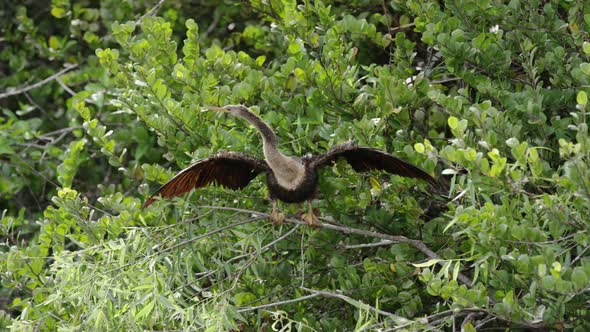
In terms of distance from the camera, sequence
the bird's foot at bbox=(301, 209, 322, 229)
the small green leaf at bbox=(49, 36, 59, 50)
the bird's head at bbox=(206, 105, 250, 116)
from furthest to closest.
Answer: the small green leaf at bbox=(49, 36, 59, 50), the bird's head at bbox=(206, 105, 250, 116), the bird's foot at bbox=(301, 209, 322, 229)

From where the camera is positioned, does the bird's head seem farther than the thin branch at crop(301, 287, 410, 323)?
Yes

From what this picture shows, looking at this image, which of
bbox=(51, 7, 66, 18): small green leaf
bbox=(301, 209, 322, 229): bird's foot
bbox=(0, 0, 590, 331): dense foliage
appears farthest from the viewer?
bbox=(51, 7, 66, 18): small green leaf

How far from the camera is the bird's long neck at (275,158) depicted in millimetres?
3656

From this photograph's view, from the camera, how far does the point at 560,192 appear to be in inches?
120

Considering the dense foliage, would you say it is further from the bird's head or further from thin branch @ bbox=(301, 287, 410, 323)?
the bird's head

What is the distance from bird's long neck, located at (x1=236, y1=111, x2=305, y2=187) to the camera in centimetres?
366

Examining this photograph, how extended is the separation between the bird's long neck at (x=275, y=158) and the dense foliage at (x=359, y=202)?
0.15 m

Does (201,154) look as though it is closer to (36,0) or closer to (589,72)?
(589,72)

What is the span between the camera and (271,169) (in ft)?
12.1

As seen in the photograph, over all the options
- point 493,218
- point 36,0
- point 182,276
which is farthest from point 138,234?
point 36,0

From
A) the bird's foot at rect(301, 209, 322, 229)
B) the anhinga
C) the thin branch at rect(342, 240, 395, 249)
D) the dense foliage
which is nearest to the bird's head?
the anhinga

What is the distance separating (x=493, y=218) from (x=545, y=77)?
4.16 feet

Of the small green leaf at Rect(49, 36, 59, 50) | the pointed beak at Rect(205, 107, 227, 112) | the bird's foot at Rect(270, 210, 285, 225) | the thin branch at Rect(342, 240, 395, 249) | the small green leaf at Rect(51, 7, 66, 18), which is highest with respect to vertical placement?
the pointed beak at Rect(205, 107, 227, 112)

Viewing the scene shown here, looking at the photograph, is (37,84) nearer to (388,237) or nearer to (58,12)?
(58,12)
